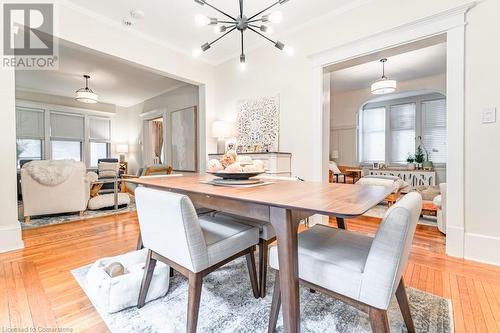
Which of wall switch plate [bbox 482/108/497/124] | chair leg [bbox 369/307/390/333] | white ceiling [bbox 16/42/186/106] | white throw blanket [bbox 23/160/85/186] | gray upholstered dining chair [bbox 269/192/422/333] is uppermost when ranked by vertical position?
white ceiling [bbox 16/42/186/106]

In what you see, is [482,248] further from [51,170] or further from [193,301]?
[51,170]

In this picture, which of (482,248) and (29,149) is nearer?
(482,248)

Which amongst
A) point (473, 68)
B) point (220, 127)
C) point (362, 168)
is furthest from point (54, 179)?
point (362, 168)

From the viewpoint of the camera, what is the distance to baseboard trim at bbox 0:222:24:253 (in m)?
2.35

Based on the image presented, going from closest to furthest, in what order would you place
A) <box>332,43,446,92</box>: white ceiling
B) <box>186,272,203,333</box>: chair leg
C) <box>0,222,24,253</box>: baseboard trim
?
<box>186,272,203,333</box>: chair leg → <box>0,222,24,253</box>: baseboard trim → <box>332,43,446,92</box>: white ceiling

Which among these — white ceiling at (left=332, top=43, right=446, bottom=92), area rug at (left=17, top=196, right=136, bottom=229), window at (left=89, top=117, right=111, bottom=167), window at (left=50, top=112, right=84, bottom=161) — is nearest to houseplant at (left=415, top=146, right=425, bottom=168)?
white ceiling at (left=332, top=43, right=446, bottom=92)

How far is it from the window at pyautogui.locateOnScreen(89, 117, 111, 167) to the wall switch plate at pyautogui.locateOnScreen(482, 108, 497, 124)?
343 inches

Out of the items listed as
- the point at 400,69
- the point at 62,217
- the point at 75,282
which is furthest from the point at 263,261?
the point at 400,69

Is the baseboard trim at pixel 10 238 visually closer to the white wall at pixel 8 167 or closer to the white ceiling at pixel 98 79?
the white wall at pixel 8 167

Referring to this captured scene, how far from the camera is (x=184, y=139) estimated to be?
5.40 meters

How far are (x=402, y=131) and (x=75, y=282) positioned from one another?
731 centimetres

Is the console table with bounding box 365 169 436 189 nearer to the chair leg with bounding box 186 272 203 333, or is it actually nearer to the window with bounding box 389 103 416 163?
the window with bounding box 389 103 416 163

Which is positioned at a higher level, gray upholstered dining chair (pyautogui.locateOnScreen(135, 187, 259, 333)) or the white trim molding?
gray upholstered dining chair (pyautogui.locateOnScreen(135, 187, 259, 333))

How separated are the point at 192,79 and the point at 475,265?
14.1 ft
